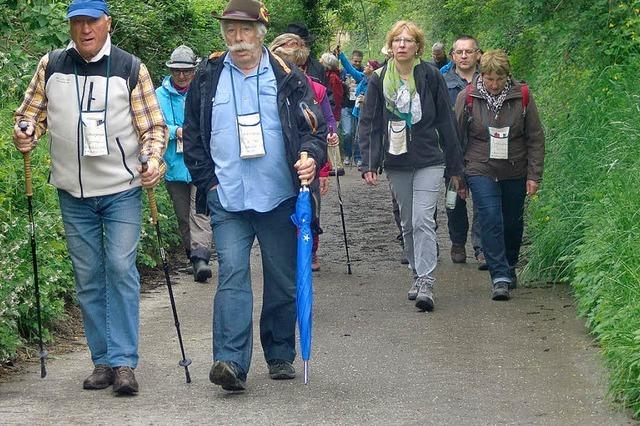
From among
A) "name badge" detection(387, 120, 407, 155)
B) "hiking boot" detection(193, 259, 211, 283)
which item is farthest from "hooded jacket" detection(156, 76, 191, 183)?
"name badge" detection(387, 120, 407, 155)

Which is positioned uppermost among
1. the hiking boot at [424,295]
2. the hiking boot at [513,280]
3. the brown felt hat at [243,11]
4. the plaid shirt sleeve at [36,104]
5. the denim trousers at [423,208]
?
the brown felt hat at [243,11]

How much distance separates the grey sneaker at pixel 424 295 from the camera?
33.0 ft

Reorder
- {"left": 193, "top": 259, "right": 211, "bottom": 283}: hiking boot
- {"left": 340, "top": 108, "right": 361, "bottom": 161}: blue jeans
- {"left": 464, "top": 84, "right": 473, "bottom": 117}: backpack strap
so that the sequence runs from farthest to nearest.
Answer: {"left": 340, "top": 108, "right": 361, "bottom": 161}: blue jeans → {"left": 193, "top": 259, "right": 211, "bottom": 283}: hiking boot → {"left": 464, "top": 84, "right": 473, "bottom": 117}: backpack strap

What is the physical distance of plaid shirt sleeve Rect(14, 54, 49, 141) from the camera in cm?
741

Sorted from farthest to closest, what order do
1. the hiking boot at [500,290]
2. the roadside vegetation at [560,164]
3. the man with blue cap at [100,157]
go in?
the hiking boot at [500,290] < the roadside vegetation at [560,164] < the man with blue cap at [100,157]

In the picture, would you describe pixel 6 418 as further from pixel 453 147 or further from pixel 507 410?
pixel 453 147

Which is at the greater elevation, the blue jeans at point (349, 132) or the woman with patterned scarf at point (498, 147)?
the woman with patterned scarf at point (498, 147)

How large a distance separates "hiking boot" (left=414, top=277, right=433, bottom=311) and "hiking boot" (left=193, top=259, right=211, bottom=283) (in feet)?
6.89

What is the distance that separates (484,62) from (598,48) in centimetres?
275

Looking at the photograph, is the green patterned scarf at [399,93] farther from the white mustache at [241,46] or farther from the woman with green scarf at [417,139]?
the white mustache at [241,46]

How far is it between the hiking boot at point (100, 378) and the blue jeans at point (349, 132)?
55.6 feet

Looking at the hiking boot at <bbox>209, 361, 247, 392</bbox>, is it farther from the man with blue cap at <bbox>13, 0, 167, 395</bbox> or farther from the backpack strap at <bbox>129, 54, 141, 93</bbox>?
the backpack strap at <bbox>129, 54, 141, 93</bbox>

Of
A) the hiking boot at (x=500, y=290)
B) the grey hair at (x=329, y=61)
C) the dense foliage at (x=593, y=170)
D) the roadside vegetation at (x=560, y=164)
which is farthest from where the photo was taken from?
the grey hair at (x=329, y=61)

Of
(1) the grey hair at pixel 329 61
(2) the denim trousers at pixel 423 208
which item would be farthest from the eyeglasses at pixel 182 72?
(1) the grey hair at pixel 329 61
